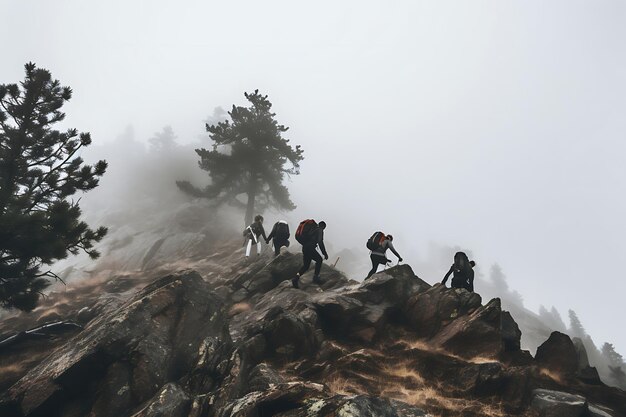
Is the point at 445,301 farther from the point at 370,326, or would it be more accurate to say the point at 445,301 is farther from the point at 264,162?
the point at 264,162

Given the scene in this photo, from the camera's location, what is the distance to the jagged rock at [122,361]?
830 centimetres

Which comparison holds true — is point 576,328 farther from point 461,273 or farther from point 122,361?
point 122,361

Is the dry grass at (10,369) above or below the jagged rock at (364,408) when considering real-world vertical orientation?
below

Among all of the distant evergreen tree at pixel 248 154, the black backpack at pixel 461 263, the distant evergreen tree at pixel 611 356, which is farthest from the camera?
the distant evergreen tree at pixel 611 356

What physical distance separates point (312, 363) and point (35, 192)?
44.2 feet

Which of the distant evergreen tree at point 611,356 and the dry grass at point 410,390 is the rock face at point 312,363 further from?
the distant evergreen tree at point 611,356

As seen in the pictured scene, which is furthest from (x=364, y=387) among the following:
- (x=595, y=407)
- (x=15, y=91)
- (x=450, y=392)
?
(x=15, y=91)

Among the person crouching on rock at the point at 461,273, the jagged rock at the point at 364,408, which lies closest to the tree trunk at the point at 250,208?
the person crouching on rock at the point at 461,273

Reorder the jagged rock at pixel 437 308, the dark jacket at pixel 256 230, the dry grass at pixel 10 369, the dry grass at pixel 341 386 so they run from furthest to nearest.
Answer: the dark jacket at pixel 256 230 < the jagged rock at pixel 437 308 < the dry grass at pixel 10 369 < the dry grass at pixel 341 386

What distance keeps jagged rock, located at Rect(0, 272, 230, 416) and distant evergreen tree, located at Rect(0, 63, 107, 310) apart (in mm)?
3961

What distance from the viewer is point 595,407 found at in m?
8.52

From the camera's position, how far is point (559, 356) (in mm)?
11188

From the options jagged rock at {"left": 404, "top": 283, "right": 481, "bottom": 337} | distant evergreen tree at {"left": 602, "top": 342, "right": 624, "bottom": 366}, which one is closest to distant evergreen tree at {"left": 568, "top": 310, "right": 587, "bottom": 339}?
distant evergreen tree at {"left": 602, "top": 342, "right": 624, "bottom": 366}

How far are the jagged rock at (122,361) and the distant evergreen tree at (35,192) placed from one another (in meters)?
3.96
